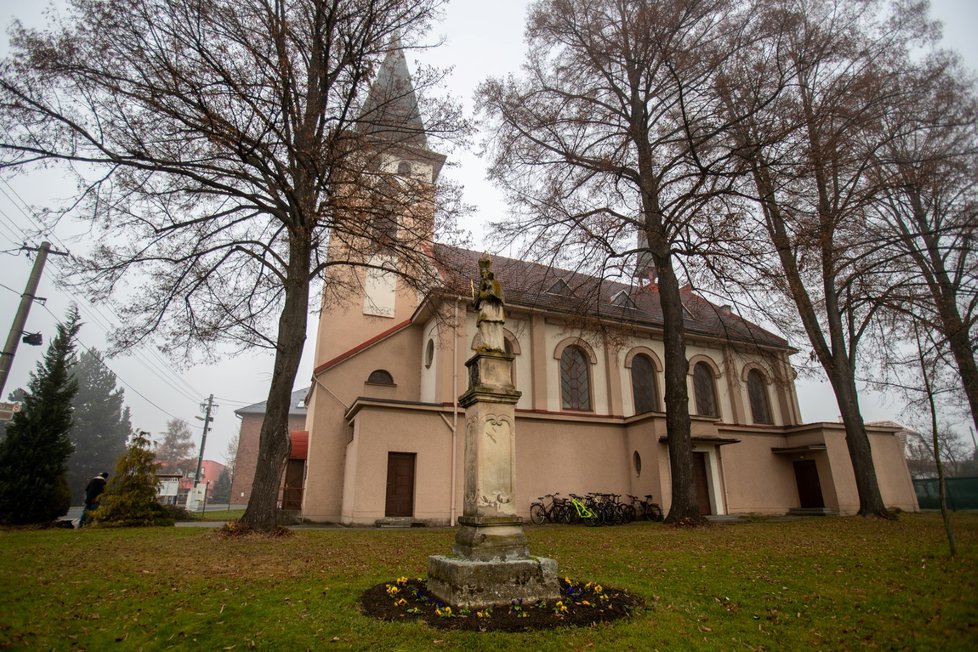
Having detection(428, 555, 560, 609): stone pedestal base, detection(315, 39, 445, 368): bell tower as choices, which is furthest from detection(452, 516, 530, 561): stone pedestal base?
detection(315, 39, 445, 368): bell tower

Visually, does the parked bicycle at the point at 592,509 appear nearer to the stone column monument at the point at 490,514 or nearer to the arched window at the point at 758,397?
the arched window at the point at 758,397

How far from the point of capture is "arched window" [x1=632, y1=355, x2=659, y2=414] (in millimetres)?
19906

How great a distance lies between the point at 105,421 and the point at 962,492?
205 ft

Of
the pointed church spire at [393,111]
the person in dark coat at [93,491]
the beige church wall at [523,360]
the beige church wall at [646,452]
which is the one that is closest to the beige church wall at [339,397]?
the beige church wall at [523,360]

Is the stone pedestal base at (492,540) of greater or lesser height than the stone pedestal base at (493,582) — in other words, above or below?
above

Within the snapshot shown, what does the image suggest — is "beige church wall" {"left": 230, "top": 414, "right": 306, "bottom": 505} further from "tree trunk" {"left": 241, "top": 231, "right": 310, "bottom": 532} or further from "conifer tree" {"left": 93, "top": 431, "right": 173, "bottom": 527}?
"tree trunk" {"left": 241, "top": 231, "right": 310, "bottom": 532}

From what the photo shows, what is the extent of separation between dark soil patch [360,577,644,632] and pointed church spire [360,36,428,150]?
9276 millimetres

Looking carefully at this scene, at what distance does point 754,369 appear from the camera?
880 inches

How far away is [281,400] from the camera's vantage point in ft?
34.9

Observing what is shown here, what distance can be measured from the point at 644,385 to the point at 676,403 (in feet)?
23.9

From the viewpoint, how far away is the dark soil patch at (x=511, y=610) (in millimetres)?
4438

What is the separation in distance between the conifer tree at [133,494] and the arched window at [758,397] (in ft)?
73.8

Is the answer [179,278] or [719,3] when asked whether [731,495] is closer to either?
[719,3]

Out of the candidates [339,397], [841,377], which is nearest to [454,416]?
[339,397]
